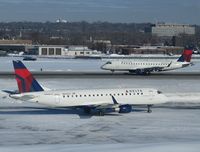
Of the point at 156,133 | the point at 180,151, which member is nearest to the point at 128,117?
the point at 156,133

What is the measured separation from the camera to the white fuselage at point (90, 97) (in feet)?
131

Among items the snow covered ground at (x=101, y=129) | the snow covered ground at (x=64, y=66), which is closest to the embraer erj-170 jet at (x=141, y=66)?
the snow covered ground at (x=64, y=66)

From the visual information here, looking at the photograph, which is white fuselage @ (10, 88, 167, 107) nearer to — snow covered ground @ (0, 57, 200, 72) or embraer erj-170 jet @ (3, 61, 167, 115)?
embraer erj-170 jet @ (3, 61, 167, 115)

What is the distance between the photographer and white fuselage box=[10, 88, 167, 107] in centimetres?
3984

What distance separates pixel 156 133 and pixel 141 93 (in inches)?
398

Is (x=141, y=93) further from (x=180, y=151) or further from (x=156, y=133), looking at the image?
(x=180, y=151)

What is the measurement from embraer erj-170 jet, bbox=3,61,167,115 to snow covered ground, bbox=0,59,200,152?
0.78 metres

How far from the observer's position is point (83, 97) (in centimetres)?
4109

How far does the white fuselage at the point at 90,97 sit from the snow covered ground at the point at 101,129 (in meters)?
0.93

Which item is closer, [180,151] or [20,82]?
[180,151]

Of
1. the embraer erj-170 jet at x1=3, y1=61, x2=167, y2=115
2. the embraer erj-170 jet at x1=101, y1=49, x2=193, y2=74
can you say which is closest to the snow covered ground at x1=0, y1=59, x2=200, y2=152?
the embraer erj-170 jet at x1=3, y1=61, x2=167, y2=115

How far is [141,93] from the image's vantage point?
4222 centimetres

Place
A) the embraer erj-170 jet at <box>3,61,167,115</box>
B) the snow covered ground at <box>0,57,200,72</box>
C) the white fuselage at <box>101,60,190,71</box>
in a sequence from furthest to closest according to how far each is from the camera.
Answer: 1. the snow covered ground at <box>0,57,200,72</box>
2. the white fuselage at <box>101,60,190,71</box>
3. the embraer erj-170 jet at <box>3,61,167,115</box>

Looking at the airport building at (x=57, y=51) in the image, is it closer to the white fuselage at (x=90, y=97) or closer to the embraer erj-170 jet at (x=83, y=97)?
the white fuselage at (x=90, y=97)
